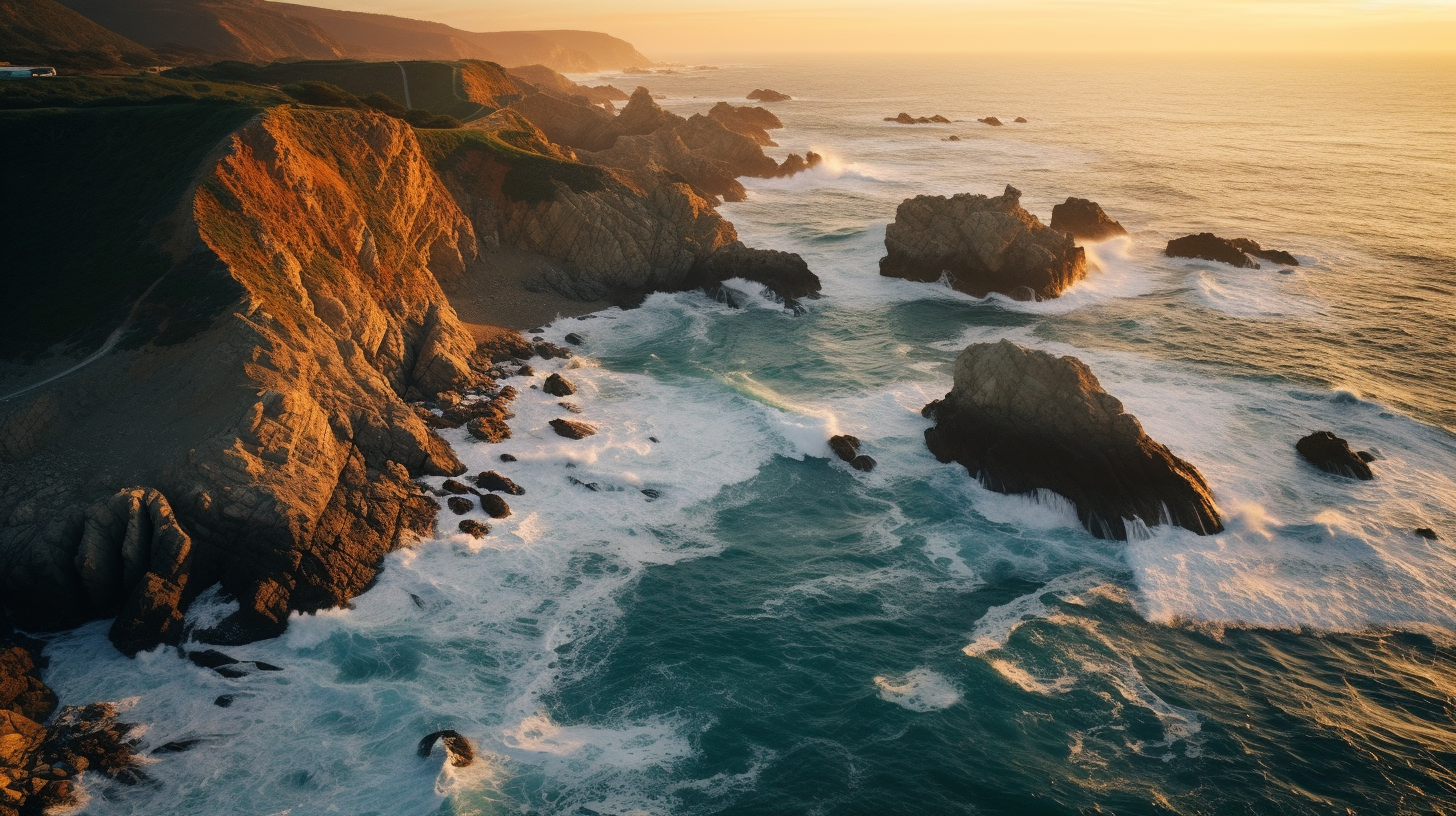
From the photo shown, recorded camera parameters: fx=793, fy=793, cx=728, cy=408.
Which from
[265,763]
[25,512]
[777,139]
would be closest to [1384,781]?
[265,763]

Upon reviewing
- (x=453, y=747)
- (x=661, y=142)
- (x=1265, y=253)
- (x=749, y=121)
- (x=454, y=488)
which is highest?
(x=749, y=121)

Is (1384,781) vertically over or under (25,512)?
under

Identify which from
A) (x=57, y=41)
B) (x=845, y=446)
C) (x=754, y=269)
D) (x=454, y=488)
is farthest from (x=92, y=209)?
(x=57, y=41)

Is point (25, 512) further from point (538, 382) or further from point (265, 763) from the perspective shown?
point (538, 382)

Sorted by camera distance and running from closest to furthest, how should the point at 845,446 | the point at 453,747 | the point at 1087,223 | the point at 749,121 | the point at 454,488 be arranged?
the point at 453,747 < the point at 454,488 < the point at 845,446 < the point at 1087,223 < the point at 749,121

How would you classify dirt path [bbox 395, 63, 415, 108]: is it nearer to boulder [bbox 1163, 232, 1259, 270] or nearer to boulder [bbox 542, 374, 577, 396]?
boulder [bbox 542, 374, 577, 396]

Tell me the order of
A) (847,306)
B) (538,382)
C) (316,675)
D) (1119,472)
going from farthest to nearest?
1. (847,306)
2. (538,382)
3. (1119,472)
4. (316,675)

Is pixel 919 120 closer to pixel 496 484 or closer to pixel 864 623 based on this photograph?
pixel 496 484
